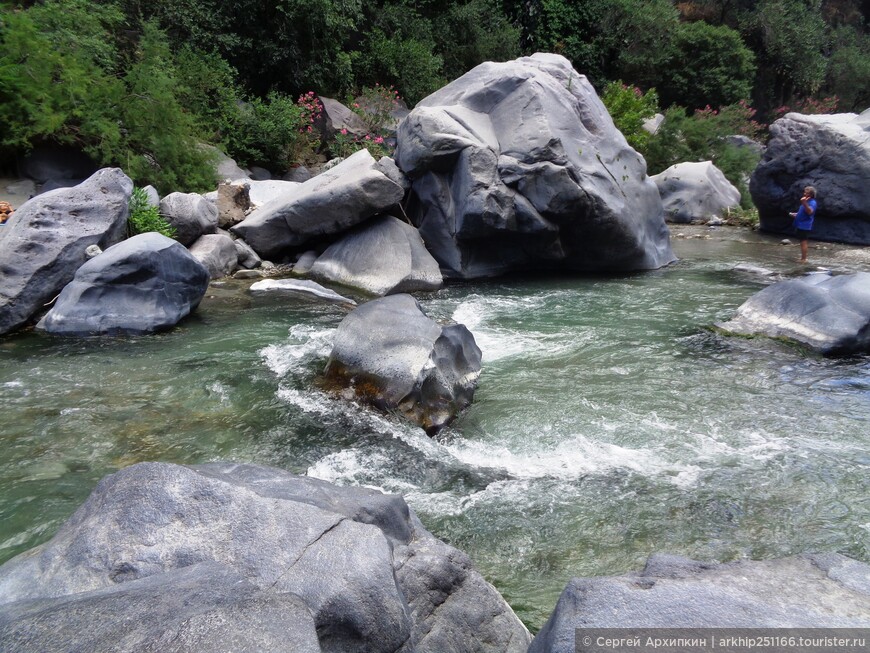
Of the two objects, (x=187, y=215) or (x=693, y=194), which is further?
(x=693, y=194)

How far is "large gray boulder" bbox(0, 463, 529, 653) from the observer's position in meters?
1.91

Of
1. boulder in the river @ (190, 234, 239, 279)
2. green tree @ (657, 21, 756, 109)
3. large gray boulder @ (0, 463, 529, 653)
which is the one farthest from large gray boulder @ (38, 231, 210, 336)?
green tree @ (657, 21, 756, 109)

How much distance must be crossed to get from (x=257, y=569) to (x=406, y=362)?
327cm

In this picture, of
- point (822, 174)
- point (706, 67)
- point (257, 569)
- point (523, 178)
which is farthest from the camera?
point (706, 67)

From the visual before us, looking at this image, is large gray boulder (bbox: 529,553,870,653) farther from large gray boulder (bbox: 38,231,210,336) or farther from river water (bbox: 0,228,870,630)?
large gray boulder (bbox: 38,231,210,336)

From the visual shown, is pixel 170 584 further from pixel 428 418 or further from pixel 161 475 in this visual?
pixel 428 418

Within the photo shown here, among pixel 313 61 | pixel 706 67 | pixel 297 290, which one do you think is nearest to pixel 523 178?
pixel 297 290

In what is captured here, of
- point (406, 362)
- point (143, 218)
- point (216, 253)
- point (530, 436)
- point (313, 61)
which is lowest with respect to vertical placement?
point (530, 436)

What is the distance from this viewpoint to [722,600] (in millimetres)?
2113

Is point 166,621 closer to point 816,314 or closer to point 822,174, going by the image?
point 816,314

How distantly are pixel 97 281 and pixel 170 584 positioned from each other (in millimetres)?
6579

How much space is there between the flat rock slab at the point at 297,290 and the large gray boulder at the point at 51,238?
74.8 inches

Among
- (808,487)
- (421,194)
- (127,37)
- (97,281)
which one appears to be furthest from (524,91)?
(127,37)

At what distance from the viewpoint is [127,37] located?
14.6m
